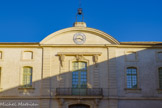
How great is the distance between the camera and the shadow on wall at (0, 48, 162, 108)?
2605 cm

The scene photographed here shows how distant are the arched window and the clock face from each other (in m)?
1.87

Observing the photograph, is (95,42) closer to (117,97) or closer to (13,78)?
(117,97)

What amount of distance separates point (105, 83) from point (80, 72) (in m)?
2.38

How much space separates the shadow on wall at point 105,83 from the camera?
2605cm

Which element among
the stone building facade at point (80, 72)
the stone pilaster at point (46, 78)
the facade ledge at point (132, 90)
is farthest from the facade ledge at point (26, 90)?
the facade ledge at point (132, 90)

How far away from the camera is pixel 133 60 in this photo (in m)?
27.0

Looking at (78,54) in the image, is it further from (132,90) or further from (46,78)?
(132,90)

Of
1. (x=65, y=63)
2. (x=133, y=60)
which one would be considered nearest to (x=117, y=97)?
(x=133, y=60)

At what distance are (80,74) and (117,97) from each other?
12.3ft

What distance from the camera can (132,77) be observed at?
87.7 feet

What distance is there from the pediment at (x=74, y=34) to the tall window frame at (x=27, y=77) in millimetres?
2656

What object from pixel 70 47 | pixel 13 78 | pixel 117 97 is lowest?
pixel 117 97

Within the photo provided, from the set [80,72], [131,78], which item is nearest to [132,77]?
[131,78]

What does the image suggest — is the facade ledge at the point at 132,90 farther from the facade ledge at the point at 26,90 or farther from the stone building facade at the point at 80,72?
the facade ledge at the point at 26,90
